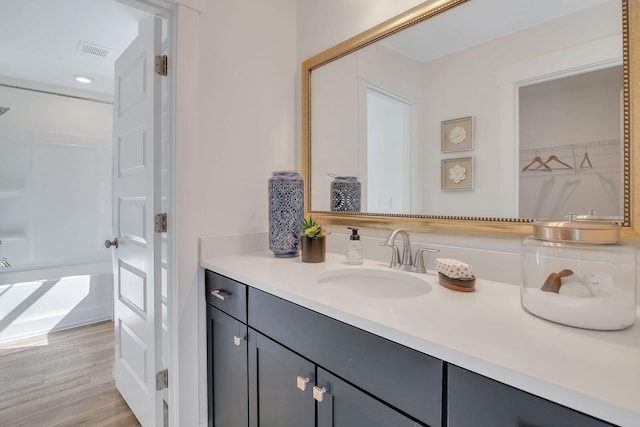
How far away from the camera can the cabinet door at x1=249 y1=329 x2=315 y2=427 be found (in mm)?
870

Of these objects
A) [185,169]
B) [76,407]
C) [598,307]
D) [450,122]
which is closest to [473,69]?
[450,122]

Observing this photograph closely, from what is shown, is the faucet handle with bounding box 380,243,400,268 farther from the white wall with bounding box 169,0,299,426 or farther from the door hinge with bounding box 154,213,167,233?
the door hinge with bounding box 154,213,167,233

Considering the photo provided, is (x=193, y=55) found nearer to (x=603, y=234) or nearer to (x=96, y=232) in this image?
(x=603, y=234)

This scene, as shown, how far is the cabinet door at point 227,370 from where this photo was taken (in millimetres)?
1136

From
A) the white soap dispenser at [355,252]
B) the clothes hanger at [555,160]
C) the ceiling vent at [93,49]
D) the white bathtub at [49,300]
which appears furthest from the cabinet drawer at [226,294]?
the white bathtub at [49,300]

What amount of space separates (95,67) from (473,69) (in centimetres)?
295

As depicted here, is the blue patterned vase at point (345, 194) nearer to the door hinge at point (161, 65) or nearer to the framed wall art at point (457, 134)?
the framed wall art at point (457, 134)

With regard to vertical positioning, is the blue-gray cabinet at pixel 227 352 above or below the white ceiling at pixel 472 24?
below

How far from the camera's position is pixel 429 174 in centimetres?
119

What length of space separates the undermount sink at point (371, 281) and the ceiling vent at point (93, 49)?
2384mm

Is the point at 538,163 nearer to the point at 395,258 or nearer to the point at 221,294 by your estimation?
the point at 395,258

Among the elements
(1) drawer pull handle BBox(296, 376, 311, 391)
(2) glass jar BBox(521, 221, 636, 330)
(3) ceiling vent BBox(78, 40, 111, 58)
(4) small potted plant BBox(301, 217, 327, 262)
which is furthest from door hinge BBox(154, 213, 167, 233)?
(3) ceiling vent BBox(78, 40, 111, 58)

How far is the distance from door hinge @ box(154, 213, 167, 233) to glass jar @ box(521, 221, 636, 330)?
4.31ft

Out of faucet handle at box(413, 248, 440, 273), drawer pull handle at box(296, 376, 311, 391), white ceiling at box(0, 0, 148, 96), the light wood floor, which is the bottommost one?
the light wood floor
